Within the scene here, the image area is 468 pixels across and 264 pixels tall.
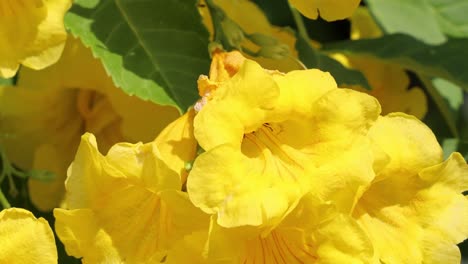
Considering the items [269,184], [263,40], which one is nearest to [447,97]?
[263,40]

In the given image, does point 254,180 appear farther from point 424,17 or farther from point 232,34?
point 424,17

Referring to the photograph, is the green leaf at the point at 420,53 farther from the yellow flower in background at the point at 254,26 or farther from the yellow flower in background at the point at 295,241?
the yellow flower in background at the point at 295,241

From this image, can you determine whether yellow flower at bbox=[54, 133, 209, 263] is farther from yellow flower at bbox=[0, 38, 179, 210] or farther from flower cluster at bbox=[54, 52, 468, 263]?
yellow flower at bbox=[0, 38, 179, 210]

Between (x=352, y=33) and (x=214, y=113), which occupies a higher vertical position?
(x=214, y=113)

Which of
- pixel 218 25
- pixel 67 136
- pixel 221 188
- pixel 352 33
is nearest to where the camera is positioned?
pixel 221 188

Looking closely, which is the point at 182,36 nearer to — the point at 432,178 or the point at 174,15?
the point at 174,15

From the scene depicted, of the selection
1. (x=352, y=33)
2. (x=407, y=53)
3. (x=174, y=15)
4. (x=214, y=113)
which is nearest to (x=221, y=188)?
(x=214, y=113)
